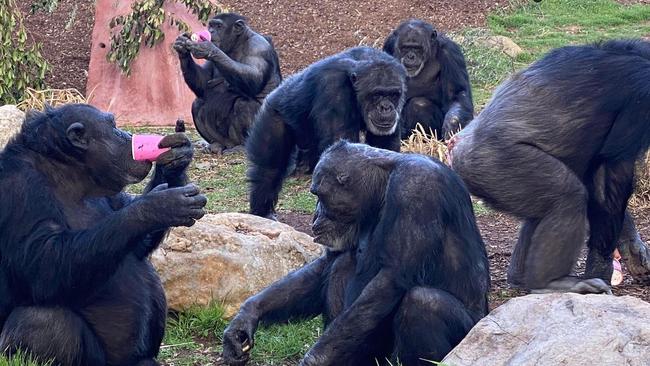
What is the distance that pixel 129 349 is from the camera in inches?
221

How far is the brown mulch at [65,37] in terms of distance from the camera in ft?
50.3

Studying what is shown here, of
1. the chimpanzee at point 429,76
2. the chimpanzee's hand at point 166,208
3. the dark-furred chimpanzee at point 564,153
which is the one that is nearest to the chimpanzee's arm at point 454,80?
the chimpanzee at point 429,76

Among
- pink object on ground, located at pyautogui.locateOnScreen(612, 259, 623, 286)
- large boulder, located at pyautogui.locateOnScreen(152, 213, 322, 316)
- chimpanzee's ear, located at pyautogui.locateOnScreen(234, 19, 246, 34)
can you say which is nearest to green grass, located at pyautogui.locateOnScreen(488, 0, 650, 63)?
chimpanzee's ear, located at pyautogui.locateOnScreen(234, 19, 246, 34)

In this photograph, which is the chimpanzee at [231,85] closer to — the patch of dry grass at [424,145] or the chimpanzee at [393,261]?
the patch of dry grass at [424,145]

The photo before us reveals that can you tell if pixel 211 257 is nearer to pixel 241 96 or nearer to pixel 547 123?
pixel 547 123

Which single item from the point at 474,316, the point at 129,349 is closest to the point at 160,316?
the point at 129,349

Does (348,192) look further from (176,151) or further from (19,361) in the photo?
(19,361)

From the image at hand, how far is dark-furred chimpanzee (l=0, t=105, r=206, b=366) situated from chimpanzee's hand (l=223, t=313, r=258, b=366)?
35cm

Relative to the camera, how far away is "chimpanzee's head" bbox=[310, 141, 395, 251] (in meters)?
5.49

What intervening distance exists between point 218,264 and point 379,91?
104 inches

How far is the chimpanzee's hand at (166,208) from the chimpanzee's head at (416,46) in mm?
6581

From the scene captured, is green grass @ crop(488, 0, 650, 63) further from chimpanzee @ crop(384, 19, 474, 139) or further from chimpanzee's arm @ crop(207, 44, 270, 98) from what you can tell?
chimpanzee's arm @ crop(207, 44, 270, 98)

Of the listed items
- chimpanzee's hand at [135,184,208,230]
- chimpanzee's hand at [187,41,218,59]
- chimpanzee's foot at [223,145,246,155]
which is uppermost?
chimpanzee's hand at [135,184,208,230]

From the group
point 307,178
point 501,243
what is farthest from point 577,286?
point 307,178
